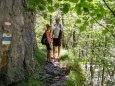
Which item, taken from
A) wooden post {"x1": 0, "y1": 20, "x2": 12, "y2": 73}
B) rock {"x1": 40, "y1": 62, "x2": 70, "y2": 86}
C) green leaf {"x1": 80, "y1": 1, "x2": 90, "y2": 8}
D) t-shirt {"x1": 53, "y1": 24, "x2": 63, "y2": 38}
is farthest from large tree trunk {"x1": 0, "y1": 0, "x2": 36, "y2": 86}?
green leaf {"x1": 80, "y1": 1, "x2": 90, "y2": 8}

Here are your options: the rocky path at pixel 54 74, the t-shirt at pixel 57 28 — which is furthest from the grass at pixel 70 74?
the t-shirt at pixel 57 28

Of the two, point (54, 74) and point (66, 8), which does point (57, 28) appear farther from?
point (66, 8)

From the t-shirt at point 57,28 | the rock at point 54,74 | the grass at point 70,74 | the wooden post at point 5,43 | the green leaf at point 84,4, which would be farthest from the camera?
the t-shirt at point 57,28

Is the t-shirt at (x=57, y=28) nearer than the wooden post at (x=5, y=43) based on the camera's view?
No

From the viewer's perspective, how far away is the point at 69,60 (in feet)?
41.5

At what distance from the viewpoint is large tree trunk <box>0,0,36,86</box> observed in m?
7.54

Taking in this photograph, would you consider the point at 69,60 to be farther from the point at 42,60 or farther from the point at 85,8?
the point at 85,8

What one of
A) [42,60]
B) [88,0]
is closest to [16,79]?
[42,60]

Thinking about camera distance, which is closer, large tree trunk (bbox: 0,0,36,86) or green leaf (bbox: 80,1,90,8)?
green leaf (bbox: 80,1,90,8)

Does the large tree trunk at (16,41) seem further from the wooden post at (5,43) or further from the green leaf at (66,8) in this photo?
the green leaf at (66,8)

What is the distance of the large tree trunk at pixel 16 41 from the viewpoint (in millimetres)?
7543

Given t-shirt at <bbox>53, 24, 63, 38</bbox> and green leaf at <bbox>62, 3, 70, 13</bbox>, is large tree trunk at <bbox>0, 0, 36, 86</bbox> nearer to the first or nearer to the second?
t-shirt at <bbox>53, 24, 63, 38</bbox>

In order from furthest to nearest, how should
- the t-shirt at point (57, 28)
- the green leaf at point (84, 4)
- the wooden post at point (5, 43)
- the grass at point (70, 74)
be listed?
the t-shirt at point (57, 28)
the grass at point (70, 74)
the wooden post at point (5, 43)
the green leaf at point (84, 4)

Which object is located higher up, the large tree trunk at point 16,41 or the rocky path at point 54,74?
the large tree trunk at point 16,41
